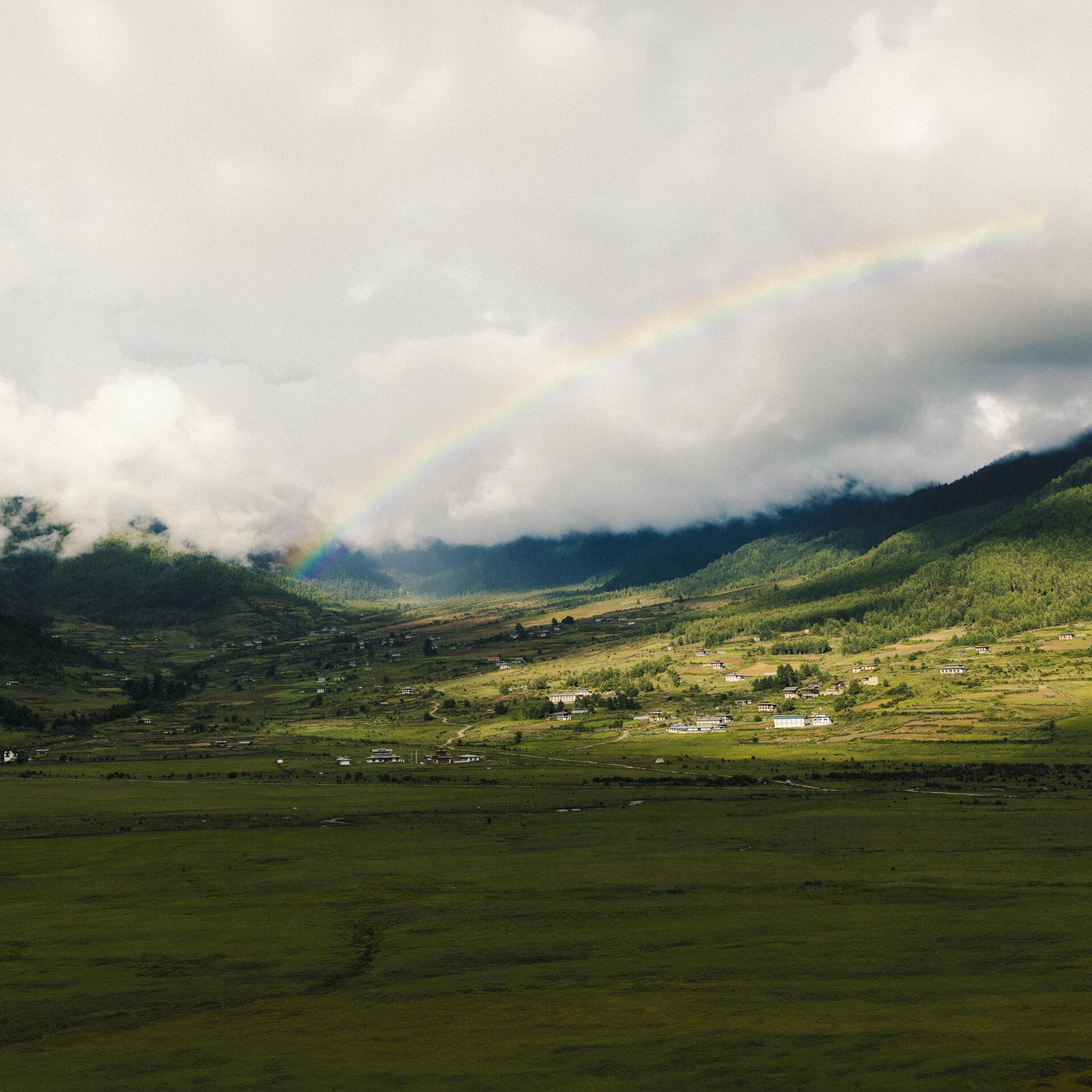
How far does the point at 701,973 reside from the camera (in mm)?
38406

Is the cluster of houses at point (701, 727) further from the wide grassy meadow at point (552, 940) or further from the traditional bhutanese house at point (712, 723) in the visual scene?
the wide grassy meadow at point (552, 940)

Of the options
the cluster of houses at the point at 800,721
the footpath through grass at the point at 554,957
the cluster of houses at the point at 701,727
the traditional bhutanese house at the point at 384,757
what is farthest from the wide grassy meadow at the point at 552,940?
the cluster of houses at the point at 701,727

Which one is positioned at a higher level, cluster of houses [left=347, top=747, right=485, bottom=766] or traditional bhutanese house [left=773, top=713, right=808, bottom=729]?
cluster of houses [left=347, top=747, right=485, bottom=766]

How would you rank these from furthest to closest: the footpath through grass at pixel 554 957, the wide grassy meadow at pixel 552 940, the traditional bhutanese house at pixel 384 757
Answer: the traditional bhutanese house at pixel 384 757
the wide grassy meadow at pixel 552 940
the footpath through grass at pixel 554 957

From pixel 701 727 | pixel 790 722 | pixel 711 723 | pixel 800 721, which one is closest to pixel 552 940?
pixel 701 727

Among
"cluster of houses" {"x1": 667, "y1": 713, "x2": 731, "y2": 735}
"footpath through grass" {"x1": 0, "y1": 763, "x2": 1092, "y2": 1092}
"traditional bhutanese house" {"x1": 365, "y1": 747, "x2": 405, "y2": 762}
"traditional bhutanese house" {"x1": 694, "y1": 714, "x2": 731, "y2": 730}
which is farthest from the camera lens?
"traditional bhutanese house" {"x1": 694, "y1": 714, "x2": 731, "y2": 730}

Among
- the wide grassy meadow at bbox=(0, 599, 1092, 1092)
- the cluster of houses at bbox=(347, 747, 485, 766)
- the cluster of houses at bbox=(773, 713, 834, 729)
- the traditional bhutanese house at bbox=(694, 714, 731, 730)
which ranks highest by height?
the wide grassy meadow at bbox=(0, 599, 1092, 1092)

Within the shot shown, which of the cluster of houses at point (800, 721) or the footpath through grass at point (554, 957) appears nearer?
the footpath through grass at point (554, 957)

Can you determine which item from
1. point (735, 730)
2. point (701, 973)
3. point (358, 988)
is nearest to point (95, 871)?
point (358, 988)

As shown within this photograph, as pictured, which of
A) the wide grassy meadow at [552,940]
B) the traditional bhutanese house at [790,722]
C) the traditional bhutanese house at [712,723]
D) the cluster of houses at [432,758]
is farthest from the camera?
the traditional bhutanese house at [712,723]

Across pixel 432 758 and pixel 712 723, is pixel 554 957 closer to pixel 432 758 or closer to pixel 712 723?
pixel 432 758

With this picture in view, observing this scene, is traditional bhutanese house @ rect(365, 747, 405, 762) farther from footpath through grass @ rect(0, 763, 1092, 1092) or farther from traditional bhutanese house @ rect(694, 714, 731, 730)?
footpath through grass @ rect(0, 763, 1092, 1092)

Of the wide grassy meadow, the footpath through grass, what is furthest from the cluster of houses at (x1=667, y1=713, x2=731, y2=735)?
the footpath through grass

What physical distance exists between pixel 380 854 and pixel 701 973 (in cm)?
4076
